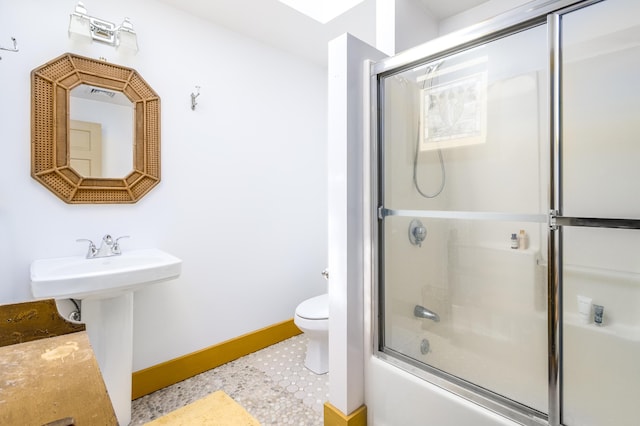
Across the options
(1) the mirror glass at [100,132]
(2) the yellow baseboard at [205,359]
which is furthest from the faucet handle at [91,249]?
(2) the yellow baseboard at [205,359]

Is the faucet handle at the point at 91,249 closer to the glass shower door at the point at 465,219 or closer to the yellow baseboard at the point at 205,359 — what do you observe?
the yellow baseboard at the point at 205,359

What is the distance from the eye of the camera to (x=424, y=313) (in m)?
1.74

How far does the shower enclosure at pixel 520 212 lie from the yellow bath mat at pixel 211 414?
2.40 feet

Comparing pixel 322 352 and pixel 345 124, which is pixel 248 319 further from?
pixel 345 124

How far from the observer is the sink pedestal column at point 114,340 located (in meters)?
1.57

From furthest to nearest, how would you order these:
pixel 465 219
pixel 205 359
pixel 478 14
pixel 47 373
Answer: pixel 205 359 → pixel 478 14 → pixel 465 219 → pixel 47 373

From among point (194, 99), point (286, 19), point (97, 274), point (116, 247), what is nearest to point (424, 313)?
point (97, 274)

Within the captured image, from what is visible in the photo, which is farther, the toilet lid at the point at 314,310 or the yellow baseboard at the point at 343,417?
the toilet lid at the point at 314,310

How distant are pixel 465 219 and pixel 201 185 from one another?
166 cm

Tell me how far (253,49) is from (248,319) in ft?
6.72

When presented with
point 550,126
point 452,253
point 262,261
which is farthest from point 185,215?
point 550,126

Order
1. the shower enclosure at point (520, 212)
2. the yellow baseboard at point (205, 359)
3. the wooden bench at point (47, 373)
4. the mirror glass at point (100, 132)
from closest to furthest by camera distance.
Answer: the wooden bench at point (47, 373) < the shower enclosure at point (520, 212) < the mirror glass at point (100, 132) < the yellow baseboard at point (205, 359)

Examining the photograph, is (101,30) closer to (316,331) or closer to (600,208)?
(316,331)

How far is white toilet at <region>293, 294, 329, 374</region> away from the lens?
208 centimetres
